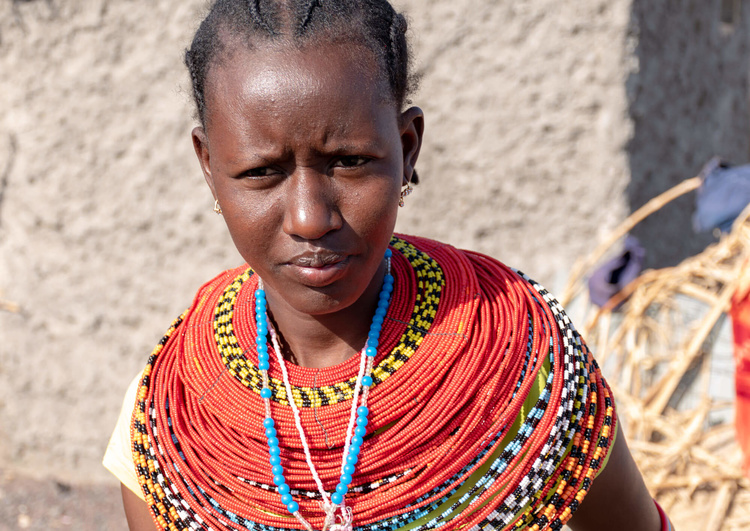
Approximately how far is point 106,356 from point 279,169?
130 inches

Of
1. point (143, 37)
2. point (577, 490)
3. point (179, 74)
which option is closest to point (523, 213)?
point (179, 74)

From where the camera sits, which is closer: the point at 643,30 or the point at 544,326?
the point at 544,326

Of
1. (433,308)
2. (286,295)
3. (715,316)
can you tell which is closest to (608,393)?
(433,308)

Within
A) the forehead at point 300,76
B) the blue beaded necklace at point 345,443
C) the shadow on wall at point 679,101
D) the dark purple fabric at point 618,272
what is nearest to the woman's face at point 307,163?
the forehead at point 300,76

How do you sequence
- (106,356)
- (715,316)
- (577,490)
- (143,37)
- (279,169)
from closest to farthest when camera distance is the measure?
(279,169) → (577,490) → (715,316) → (143,37) → (106,356)

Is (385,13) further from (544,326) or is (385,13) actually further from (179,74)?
(179,74)

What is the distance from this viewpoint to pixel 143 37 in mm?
3670

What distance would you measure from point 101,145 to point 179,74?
1.90ft

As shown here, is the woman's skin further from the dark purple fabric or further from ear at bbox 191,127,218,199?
the dark purple fabric

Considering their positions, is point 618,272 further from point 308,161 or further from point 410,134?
point 308,161

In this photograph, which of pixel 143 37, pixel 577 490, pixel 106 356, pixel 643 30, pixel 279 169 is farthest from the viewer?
pixel 106 356

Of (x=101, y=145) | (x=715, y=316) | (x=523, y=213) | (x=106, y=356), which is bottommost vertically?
(x=106, y=356)

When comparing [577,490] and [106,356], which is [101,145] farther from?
[577,490]

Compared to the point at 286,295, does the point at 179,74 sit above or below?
above
